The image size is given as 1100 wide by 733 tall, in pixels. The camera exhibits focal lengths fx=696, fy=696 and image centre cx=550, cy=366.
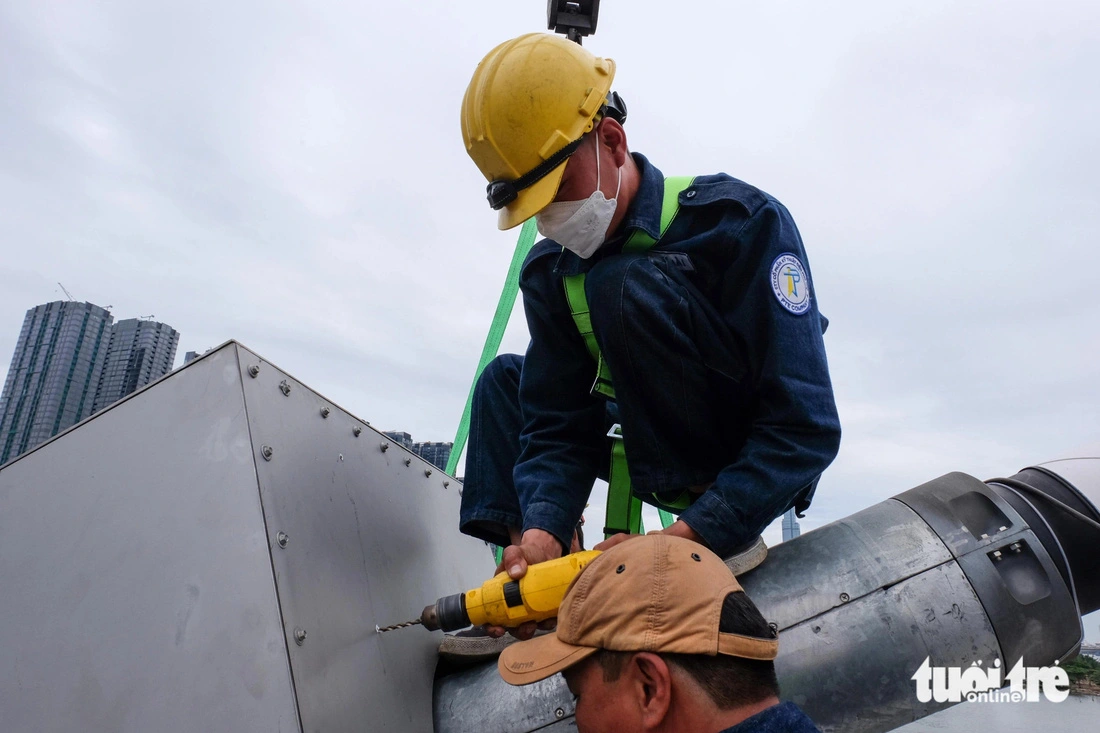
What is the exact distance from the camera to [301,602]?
1.43m

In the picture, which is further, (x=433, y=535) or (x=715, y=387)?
(x=433, y=535)

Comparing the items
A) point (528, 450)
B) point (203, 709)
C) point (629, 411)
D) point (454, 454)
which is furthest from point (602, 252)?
point (454, 454)

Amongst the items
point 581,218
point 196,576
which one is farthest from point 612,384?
point 196,576

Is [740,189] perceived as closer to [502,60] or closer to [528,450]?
[502,60]

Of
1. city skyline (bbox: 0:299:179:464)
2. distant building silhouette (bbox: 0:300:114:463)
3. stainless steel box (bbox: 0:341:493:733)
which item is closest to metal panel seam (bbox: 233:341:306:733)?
stainless steel box (bbox: 0:341:493:733)

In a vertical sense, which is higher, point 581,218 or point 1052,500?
point 581,218

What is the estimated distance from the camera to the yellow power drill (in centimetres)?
168

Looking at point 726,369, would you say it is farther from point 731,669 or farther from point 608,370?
point 731,669

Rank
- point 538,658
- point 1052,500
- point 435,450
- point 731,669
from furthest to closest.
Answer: point 435,450
point 1052,500
point 538,658
point 731,669

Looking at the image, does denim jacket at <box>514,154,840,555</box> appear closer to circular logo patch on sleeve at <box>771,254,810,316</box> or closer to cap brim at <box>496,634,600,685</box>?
circular logo patch on sleeve at <box>771,254,810,316</box>

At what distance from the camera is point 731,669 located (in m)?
1.12

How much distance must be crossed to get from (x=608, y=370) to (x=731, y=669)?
1.03m

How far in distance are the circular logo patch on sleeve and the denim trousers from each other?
17cm

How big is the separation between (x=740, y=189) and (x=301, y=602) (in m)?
1.50
